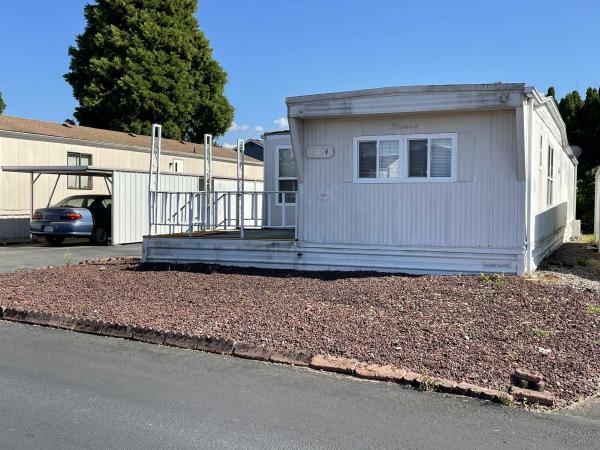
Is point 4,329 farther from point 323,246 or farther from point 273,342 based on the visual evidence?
point 323,246

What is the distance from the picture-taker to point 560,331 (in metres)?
6.45

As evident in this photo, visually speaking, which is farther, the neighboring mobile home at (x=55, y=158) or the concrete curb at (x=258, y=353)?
the neighboring mobile home at (x=55, y=158)

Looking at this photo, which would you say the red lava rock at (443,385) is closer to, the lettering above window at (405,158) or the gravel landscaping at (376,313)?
the gravel landscaping at (376,313)

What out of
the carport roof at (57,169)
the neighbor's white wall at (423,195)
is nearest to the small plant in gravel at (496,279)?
the neighbor's white wall at (423,195)

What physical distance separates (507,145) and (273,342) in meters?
5.13

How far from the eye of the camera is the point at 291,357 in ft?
19.3

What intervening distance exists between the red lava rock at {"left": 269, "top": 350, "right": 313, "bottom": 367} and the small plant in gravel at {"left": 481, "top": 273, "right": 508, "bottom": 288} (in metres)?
3.83

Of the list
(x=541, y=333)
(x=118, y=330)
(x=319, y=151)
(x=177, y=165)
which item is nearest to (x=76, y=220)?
(x=177, y=165)

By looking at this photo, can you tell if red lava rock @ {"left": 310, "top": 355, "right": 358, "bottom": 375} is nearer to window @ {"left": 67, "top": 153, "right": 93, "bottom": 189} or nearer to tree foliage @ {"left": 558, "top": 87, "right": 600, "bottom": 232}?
window @ {"left": 67, "top": 153, "right": 93, "bottom": 189}

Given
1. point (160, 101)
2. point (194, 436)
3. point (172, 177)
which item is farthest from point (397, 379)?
point (160, 101)

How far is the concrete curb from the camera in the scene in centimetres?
503

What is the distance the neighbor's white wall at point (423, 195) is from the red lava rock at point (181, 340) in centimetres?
440

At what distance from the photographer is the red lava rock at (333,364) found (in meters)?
5.55

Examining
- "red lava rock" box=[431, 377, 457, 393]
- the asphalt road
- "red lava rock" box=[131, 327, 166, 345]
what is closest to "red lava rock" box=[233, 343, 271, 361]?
the asphalt road
